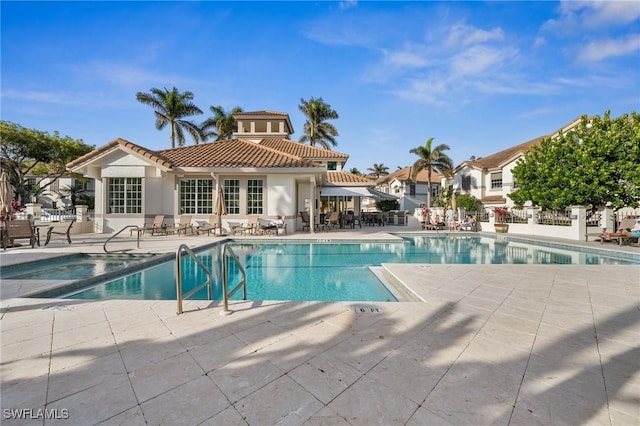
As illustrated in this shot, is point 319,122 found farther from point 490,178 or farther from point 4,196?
point 4,196

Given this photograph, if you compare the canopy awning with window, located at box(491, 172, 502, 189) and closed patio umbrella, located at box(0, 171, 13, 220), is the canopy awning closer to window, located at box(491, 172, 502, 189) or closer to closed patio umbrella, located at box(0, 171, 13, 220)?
closed patio umbrella, located at box(0, 171, 13, 220)

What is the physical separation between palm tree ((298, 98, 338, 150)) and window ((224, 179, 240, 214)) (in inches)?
872

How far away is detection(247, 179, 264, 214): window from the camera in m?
18.2

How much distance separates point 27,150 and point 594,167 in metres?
52.8

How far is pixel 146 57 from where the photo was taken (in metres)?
13.2

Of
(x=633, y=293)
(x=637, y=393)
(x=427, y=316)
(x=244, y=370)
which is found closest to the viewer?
(x=637, y=393)

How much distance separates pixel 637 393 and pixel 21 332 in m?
7.09

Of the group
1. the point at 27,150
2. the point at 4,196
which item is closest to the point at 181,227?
the point at 4,196

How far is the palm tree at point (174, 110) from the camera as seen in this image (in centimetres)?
3167

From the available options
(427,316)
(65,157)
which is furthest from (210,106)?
(427,316)

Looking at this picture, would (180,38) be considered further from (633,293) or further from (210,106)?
(210,106)

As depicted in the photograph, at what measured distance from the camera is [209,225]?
17922mm

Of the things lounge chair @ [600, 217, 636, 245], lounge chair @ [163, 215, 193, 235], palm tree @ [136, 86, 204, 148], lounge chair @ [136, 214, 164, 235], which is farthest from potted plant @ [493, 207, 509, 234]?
palm tree @ [136, 86, 204, 148]

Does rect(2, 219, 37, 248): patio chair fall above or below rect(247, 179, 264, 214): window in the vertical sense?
below
